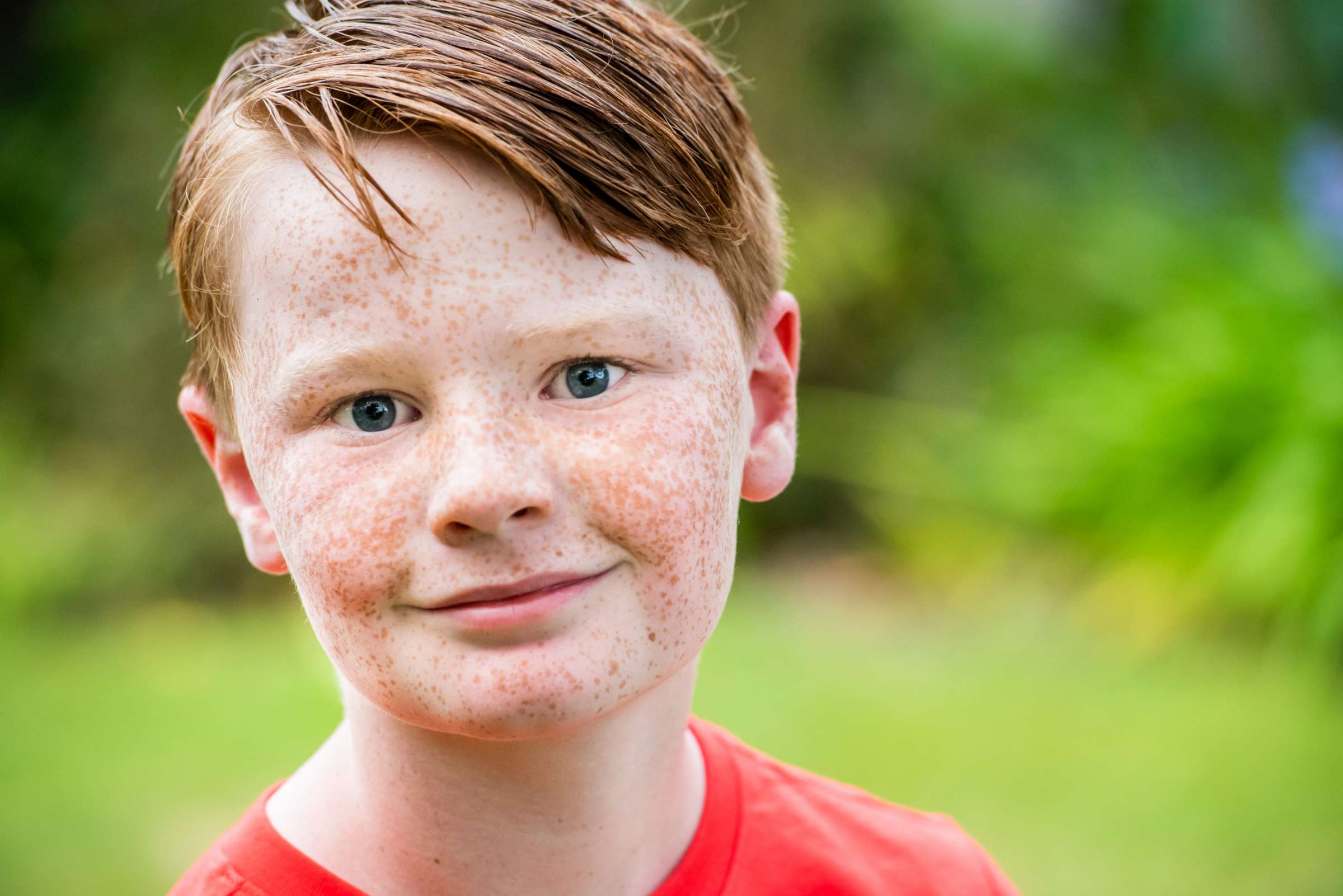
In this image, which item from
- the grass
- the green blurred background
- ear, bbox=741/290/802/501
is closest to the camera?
ear, bbox=741/290/802/501

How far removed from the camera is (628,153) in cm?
133

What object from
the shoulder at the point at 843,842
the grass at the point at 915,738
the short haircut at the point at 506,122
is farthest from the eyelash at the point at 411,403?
the grass at the point at 915,738

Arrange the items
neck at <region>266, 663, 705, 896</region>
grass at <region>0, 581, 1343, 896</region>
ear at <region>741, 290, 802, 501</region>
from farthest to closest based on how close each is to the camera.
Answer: grass at <region>0, 581, 1343, 896</region>, ear at <region>741, 290, 802, 501</region>, neck at <region>266, 663, 705, 896</region>

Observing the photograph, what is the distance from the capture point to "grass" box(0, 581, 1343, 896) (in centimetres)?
351

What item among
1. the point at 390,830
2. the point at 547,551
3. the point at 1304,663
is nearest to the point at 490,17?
the point at 547,551

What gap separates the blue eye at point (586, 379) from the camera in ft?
4.20

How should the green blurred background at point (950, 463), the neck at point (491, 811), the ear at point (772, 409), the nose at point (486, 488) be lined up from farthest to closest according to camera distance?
the green blurred background at point (950, 463) < the ear at point (772, 409) < the neck at point (491, 811) < the nose at point (486, 488)

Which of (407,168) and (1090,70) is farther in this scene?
(1090,70)

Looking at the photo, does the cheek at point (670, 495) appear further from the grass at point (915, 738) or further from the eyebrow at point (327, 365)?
the grass at point (915, 738)

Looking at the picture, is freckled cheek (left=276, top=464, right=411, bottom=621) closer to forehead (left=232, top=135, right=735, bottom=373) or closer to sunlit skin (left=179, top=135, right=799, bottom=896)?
sunlit skin (left=179, top=135, right=799, bottom=896)

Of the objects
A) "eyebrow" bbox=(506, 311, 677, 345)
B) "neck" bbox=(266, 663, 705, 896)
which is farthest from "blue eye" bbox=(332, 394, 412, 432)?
"neck" bbox=(266, 663, 705, 896)

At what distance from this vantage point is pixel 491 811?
1.42 metres

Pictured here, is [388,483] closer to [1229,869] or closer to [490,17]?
[490,17]

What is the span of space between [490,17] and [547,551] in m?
0.58
